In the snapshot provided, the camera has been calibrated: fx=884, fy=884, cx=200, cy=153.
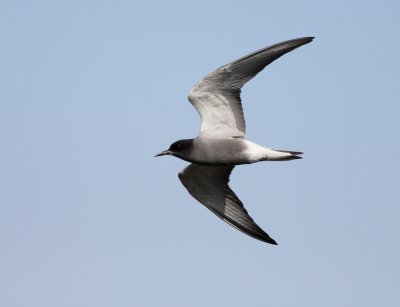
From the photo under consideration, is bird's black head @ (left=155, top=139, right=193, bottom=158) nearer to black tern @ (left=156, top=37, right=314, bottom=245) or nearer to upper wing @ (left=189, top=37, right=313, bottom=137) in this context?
black tern @ (left=156, top=37, right=314, bottom=245)

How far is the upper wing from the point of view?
19.8 meters

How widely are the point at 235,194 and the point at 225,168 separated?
69cm

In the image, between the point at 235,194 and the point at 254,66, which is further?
the point at 235,194

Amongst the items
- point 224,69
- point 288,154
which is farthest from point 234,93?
point 288,154

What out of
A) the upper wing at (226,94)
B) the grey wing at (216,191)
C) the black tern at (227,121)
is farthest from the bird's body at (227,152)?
the grey wing at (216,191)

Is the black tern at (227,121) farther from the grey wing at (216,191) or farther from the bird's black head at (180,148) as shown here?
the grey wing at (216,191)

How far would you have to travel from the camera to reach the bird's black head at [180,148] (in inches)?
795

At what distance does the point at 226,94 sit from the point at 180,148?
1.63 meters

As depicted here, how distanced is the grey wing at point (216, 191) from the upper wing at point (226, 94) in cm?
171

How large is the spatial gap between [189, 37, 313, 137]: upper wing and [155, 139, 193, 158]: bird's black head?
43cm

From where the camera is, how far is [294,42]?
1941 cm

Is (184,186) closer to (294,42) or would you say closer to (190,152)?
(190,152)

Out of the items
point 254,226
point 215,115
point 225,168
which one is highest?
point 215,115

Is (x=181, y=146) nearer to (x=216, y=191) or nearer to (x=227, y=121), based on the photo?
(x=227, y=121)
